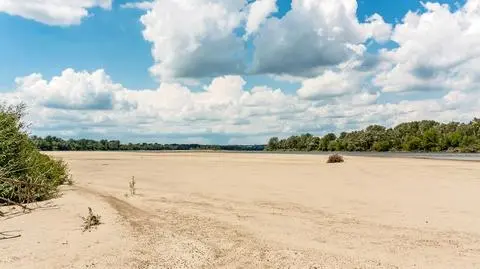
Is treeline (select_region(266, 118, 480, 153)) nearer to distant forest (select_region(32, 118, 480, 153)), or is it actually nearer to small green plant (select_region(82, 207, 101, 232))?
distant forest (select_region(32, 118, 480, 153))

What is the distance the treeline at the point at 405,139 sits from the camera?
100688 mm

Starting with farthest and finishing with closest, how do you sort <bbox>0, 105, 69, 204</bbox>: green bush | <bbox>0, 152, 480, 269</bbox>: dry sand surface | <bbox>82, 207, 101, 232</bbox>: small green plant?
<bbox>0, 105, 69, 204</bbox>: green bush, <bbox>82, 207, 101, 232</bbox>: small green plant, <bbox>0, 152, 480, 269</bbox>: dry sand surface

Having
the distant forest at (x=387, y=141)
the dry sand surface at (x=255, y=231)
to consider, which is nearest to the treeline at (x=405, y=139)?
the distant forest at (x=387, y=141)

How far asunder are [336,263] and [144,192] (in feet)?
40.8

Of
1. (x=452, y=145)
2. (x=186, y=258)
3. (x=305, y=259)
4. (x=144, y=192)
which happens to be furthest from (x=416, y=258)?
(x=452, y=145)

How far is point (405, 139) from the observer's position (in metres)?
114

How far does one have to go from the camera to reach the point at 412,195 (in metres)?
17.2

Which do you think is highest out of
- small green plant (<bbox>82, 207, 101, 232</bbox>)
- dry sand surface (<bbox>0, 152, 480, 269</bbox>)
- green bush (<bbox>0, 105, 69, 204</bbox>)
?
green bush (<bbox>0, 105, 69, 204</bbox>)

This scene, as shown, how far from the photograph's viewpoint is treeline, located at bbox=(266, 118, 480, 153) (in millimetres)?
100688

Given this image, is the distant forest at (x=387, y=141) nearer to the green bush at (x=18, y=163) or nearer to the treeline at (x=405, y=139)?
the treeline at (x=405, y=139)

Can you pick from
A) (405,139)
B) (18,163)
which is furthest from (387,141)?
(18,163)

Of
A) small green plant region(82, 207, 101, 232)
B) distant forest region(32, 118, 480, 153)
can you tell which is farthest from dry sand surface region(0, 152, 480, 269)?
distant forest region(32, 118, 480, 153)

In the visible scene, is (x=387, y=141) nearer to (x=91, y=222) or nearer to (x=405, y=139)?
(x=405, y=139)

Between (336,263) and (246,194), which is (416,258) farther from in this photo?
(246,194)
